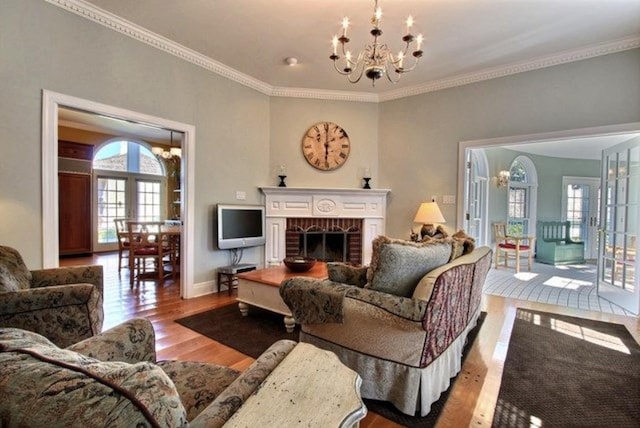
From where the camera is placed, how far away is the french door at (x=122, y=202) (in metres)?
7.24

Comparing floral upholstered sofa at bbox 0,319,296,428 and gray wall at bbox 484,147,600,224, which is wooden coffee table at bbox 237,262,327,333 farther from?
gray wall at bbox 484,147,600,224

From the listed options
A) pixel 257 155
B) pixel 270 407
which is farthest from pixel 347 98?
pixel 270 407

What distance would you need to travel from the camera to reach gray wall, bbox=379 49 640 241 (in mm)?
3420

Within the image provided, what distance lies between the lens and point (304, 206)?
15.8 feet

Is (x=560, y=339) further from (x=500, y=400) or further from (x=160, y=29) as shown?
(x=160, y=29)

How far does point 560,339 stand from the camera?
108 inches

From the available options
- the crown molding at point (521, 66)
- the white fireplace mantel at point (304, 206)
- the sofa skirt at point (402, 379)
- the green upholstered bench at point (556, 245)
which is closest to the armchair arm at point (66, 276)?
the sofa skirt at point (402, 379)

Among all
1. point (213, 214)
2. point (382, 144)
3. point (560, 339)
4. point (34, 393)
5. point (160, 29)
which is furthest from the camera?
point (382, 144)

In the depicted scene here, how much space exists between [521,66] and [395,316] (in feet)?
12.7

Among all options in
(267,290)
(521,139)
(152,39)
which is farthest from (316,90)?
(267,290)

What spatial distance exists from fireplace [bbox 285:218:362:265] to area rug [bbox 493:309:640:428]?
2493mm

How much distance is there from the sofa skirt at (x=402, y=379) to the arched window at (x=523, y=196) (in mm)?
6809

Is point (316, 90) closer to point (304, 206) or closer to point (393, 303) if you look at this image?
point (304, 206)

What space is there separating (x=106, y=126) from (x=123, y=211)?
2.10m
